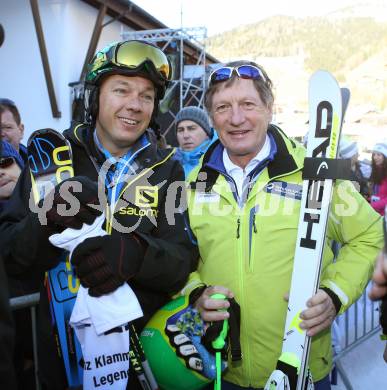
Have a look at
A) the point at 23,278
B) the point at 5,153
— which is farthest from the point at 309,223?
the point at 5,153

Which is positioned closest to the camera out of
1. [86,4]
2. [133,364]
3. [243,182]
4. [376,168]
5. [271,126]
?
[133,364]

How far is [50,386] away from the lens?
183 cm

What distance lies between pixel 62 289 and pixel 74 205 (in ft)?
1.64

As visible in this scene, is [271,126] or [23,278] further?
[271,126]

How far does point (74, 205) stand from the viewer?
1.53 m

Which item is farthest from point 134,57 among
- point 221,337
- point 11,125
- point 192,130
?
point 192,130

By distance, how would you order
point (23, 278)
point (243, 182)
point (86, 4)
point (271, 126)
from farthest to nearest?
point (86, 4) → point (271, 126) → point (243, 182) → point (23, 278)

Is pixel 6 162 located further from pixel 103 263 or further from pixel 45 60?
pixel 45 60

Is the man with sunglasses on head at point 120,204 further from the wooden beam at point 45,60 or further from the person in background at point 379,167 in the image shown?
the wooden beam at point 45,60

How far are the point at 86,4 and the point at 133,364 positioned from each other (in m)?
13.6

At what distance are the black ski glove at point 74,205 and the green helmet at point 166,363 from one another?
64cm

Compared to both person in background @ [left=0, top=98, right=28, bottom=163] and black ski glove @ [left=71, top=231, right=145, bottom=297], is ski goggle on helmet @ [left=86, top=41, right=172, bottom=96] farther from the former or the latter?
person in background @ [left=0, top=98, right=28, bottom=163]

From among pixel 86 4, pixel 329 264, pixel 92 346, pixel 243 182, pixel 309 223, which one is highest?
pixel 86 4

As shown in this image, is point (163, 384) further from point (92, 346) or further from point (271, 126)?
point (271, 126)
